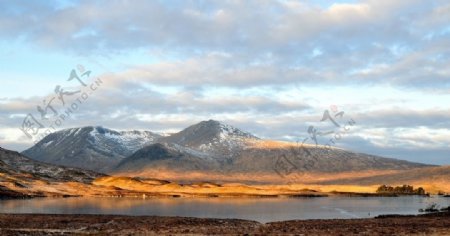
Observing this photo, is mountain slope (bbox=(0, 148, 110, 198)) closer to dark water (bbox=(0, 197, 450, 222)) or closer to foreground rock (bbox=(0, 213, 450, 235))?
dark water (bbox=(0, 197, 450, 222))

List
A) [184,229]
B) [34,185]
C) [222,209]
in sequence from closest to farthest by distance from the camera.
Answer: [184,229]
[222,209]
[34,185]

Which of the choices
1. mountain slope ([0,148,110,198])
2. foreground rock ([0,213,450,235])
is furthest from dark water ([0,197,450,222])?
mountain slope ([0,148,110,198])

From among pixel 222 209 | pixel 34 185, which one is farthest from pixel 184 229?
pixel 34 185

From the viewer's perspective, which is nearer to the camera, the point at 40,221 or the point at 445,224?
the point at 445,224

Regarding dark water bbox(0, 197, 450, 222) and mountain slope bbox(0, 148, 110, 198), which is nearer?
dark water bbox(0, 197, 450, 222)

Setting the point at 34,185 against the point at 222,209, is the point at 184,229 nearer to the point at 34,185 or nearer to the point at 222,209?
the point at 222,209

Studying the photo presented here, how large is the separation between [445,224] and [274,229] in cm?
1578

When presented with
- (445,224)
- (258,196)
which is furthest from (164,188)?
(445,224)

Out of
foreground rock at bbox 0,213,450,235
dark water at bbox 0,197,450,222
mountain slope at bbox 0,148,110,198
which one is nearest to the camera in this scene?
foreground rock at bbox 0,213,450,235

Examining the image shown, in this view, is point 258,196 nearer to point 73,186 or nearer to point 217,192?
point 217,192

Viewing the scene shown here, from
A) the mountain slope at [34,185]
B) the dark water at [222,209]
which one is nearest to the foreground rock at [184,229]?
the dark water at [222,209]

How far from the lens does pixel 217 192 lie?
182 meters

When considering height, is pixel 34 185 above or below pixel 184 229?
above

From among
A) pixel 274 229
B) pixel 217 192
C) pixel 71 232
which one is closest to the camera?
pixel 71 232
